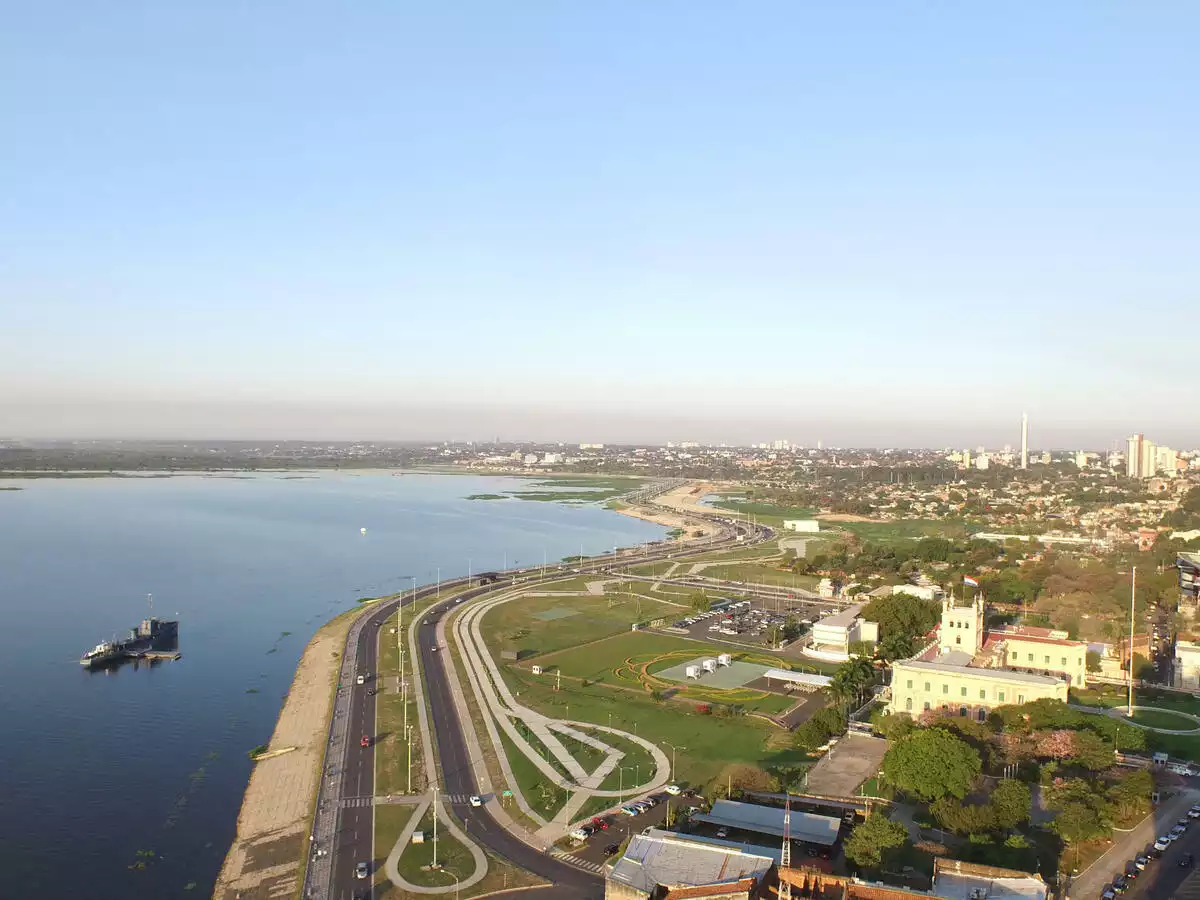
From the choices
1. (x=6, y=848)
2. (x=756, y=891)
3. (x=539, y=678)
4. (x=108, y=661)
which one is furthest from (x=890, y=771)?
(x=108, y=661)

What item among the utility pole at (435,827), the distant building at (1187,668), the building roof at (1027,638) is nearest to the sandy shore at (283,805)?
the utility pole at (435,827)

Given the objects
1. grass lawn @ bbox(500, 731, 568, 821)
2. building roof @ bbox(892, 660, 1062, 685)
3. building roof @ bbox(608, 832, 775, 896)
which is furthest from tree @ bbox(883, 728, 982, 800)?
grass lawn @ bbox(500, 731, 568, 821)

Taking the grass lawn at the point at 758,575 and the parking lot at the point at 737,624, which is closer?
the parking lot at the point at 737,624

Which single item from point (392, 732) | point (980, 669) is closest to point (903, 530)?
point (980, 669)

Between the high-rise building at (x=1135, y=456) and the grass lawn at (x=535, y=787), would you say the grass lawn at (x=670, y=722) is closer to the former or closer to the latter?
the grass lawn at (x=535, y=787)

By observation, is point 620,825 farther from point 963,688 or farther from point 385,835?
point 963,688
